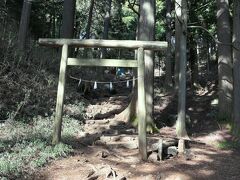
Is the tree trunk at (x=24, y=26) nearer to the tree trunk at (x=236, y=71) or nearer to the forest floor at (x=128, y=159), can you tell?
the forest floor at (x=128, y=159)

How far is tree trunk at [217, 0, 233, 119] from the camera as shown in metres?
14.9

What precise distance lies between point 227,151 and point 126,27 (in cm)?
2734

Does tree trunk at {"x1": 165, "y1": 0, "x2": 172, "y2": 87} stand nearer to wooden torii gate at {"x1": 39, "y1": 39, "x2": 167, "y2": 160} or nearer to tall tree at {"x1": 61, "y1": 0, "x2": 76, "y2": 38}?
tall tree at {"x1": 61, "y1": 0, "x2": 76, "y2": 38}

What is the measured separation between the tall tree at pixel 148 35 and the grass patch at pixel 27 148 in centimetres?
269

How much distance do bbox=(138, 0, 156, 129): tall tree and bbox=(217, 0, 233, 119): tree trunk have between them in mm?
4206

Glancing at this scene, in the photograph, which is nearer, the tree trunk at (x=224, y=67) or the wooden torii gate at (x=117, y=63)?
the wooden torii gate at (x=117, y=63)

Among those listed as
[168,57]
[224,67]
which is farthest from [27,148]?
[168,57]

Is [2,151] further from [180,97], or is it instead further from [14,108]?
[180,97]

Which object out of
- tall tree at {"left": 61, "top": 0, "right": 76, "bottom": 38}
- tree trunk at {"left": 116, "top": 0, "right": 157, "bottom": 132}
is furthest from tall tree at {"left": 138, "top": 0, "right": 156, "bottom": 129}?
tall tree at {"left": 61, "top": 0, "right": 76, "bottom": 38}

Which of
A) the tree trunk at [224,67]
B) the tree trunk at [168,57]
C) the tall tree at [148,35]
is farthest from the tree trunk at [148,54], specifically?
the tree trunk at [168,57]

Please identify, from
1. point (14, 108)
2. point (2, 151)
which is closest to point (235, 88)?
point (14, 108)

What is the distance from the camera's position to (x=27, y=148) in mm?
7852

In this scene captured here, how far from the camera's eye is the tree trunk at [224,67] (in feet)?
49.0

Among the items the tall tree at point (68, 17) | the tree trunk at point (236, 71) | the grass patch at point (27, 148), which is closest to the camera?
the grass patch at point (27, 148)
